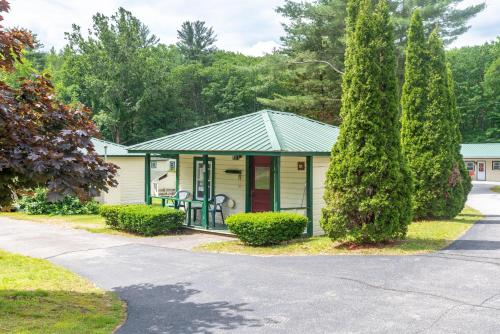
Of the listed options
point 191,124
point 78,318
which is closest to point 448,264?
point 78,318

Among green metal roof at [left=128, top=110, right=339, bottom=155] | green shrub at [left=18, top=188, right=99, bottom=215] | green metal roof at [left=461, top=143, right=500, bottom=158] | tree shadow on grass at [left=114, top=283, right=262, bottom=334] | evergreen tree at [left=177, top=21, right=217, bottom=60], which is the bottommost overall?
tree shadow on grass at [left=114, top=283, right=262, bottom=334]

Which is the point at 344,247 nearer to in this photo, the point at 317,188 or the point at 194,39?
the point at 317,188

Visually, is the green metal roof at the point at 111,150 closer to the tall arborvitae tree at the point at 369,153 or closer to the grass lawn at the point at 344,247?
the grass lawn at the point at 344,247

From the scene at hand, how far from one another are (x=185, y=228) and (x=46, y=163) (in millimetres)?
8514

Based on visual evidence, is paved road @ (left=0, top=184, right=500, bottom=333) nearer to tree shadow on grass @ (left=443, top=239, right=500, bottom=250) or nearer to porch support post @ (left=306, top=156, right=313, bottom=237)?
tree shadow on grass @ (left=443, top=239, right=500, bottom=250)

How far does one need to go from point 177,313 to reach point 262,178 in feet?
24.9

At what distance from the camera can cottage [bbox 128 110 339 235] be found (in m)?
11.5

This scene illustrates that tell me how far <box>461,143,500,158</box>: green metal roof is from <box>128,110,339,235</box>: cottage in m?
29.7

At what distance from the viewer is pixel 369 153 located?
955 centimetres

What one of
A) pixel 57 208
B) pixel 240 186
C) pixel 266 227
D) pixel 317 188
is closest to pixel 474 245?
pixel 317 188

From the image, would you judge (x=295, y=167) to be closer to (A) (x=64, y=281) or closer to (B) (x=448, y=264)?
(B) (x=448, y=264)

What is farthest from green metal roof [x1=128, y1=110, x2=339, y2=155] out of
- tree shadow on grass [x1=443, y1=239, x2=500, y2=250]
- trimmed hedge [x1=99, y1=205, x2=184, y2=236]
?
tree shadow on grass [x1=443, y1=239, x2=500, y2=250]

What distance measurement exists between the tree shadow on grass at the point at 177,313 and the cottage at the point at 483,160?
38.9 m

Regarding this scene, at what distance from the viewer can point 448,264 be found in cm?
803
